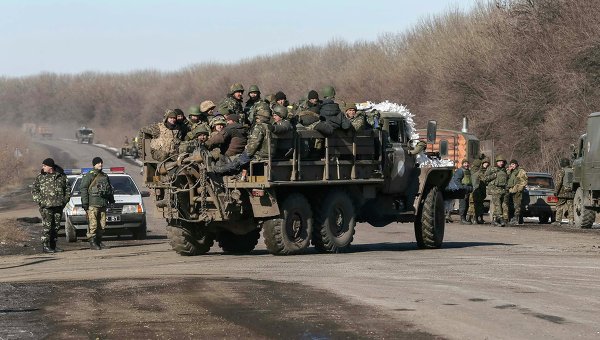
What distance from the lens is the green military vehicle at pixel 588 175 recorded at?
31.2m

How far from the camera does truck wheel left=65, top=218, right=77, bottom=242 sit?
27.9 metres

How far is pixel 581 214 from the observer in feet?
106

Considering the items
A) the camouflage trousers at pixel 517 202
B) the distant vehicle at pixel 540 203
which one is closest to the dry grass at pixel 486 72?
the distant vehicle at pixel 540 203

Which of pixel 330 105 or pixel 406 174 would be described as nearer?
pixel 330 105

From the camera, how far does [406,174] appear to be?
22.7 m

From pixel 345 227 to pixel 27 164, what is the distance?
222 ft

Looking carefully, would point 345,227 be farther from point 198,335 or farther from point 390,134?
point 198,335

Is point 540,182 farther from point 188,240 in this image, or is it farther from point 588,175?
point 188,240

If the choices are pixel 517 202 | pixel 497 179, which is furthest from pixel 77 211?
pixel 517 202

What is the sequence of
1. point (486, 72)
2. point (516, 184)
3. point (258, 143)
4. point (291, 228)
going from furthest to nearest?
point (486, 72) → point (516, 184) → point (291, 228) → point (258, 143)

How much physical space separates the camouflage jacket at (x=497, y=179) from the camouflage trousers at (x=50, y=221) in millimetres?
13317

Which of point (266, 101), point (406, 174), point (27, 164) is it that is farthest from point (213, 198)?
point (27, 164)

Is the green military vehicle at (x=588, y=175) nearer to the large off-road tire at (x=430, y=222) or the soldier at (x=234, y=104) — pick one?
the large off-road tire at (x=430, y=222)

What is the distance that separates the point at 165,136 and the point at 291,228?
2553 mm
